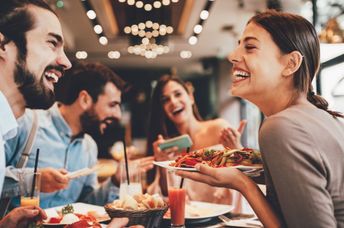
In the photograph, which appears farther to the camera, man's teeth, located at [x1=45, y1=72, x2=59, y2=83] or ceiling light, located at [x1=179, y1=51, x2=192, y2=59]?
ceiling light, located at [x1=179, y1=51, x2=192, y2=59]

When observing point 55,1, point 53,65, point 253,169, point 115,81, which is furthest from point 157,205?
point 55,1

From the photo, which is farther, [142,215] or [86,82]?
[86,82]

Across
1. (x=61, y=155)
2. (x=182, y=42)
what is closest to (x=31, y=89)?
(x=61, y=155)

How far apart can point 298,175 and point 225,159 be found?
20.9 inches

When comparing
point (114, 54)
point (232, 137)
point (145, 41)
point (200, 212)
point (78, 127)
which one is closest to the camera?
point (200, 212)

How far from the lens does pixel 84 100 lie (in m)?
3.42

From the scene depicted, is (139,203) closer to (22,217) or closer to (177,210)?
(177,210)

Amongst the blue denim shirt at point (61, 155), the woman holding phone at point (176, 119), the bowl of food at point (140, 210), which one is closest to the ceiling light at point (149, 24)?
the woman holding phone at point (176, 119)

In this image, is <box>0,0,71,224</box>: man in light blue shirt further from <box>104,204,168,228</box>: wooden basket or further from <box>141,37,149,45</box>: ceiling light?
<box>141,37,149,45</box>: ceiling light

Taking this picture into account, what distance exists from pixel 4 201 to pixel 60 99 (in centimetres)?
132

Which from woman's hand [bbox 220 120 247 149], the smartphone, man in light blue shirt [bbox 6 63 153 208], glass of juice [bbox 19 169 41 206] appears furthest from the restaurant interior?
woman's hand [bbox 220 120 247 149]

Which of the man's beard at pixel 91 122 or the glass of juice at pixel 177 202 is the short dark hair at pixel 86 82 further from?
the glass of juice at pixel 177 202

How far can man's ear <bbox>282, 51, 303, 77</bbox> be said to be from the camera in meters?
1.68

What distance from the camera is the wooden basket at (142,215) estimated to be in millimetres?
1673
